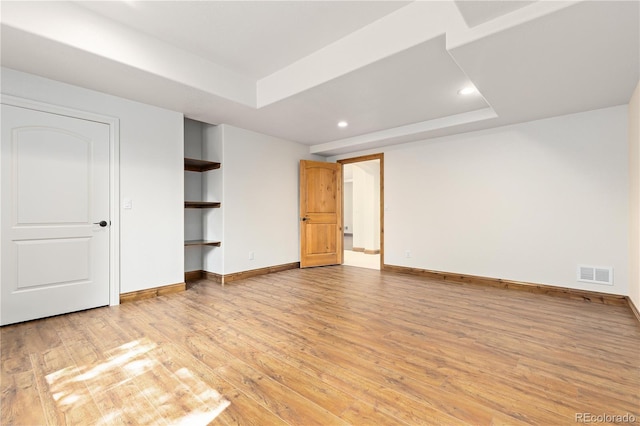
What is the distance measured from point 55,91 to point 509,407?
176 inches

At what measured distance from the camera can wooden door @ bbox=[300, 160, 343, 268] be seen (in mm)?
5523

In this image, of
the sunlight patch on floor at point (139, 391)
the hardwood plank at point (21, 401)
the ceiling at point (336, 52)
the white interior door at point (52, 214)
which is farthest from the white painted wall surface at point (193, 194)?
the hardwood plank at point (21, 401)

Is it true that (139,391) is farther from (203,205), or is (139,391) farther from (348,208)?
→ (348,208)

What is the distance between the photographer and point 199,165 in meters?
4.55

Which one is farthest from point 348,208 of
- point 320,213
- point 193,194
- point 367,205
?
point 193,194

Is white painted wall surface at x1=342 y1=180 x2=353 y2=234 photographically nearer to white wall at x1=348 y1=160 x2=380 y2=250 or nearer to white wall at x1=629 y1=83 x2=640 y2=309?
white wall at x1=348 y1=160 x2=380 y2=250

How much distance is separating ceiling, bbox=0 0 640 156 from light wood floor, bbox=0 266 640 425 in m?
2.22

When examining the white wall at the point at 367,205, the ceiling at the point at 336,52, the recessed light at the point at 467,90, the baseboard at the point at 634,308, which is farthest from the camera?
the white wall at the point at 367,205

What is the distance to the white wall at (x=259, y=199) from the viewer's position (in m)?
4.52

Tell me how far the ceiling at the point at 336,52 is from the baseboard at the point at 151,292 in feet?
7.41

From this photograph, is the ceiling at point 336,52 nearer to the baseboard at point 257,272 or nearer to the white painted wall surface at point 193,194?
the white painted wall surface at point 193,194

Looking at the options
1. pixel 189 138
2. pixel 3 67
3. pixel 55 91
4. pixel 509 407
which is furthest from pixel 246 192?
pixel 509 407

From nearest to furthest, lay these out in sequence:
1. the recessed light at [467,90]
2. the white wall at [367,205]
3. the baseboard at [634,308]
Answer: the baseboard at [634,308], the recessed light at [467,90], the white wall at [367,205]

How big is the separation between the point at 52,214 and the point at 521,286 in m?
5.55
